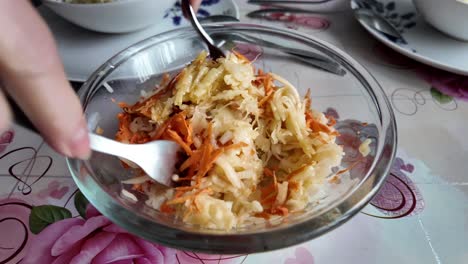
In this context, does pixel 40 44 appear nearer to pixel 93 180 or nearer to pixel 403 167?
pixel 93 180

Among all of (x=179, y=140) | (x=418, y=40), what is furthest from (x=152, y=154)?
(x=418, y=40)

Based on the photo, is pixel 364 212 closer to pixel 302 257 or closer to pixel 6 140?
pixel 302 257

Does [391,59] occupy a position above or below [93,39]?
below

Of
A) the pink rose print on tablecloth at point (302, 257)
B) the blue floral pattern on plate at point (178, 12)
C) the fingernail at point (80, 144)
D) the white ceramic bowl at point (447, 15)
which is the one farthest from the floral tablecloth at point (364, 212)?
the blue floral pattern on plate at point (178, 12)

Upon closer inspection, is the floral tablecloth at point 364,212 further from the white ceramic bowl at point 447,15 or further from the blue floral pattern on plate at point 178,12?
the blue floral pattern on plate at point 178,12

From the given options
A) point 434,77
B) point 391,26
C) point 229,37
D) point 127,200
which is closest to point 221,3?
point 229,37

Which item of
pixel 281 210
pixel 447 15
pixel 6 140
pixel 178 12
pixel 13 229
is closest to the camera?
pixel 281 210
